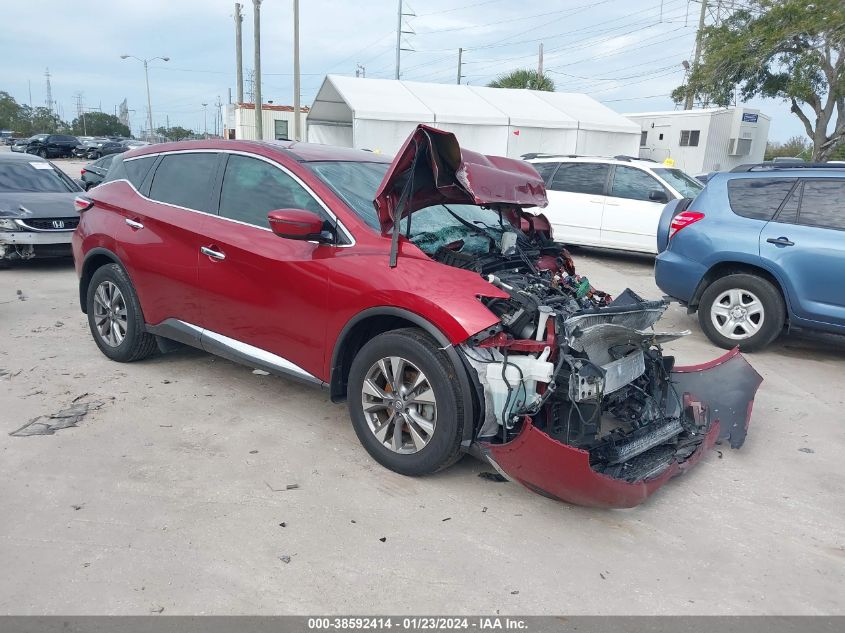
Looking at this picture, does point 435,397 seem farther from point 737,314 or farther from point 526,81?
point 526,81

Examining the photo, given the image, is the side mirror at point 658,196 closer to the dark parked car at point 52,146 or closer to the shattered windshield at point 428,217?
the shattered windshield at point 428,217

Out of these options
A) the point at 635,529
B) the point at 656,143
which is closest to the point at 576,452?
the point at 635,529

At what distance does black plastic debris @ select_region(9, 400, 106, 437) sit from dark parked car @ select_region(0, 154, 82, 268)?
17.8ft

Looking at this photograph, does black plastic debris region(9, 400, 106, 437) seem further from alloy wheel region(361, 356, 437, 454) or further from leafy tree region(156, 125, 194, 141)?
leafy tree region(156, 125, 194, 141)

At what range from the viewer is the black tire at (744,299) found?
6273 mm

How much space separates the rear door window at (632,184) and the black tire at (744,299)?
15.0 feet

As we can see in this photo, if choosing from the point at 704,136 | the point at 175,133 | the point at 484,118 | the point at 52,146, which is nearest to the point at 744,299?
the point at 484,118

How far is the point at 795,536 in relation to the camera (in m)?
3.41

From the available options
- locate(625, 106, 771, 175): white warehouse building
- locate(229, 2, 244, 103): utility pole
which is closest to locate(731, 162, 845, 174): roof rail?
locate(625, 106, 771, 175): white warehouse building

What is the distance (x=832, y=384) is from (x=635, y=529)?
3439mm

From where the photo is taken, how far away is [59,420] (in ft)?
14.6

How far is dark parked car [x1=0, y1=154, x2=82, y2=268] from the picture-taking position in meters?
9.00
